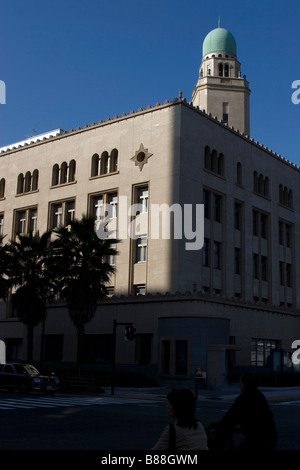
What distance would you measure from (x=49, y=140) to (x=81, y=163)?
5443 mm

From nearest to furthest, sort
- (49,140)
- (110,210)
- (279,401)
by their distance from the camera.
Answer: (279,401), (110,210), (49,140)

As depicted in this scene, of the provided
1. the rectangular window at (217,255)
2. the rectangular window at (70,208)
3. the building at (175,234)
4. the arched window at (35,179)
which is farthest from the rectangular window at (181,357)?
the arched window at (35,179)

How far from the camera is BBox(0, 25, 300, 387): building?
40.2 m

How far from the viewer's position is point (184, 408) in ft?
20.2

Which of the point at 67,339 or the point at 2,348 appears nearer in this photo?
the point at 67,339

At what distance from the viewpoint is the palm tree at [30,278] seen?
127 ft

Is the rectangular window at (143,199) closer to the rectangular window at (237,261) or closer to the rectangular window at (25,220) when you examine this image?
the rectangular window at (237,261)

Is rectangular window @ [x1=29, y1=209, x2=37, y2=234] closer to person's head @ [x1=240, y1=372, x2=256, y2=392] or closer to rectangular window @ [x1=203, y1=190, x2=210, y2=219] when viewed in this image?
rectangular window @ [x1=203, y1=190, x2=210, y2=219]

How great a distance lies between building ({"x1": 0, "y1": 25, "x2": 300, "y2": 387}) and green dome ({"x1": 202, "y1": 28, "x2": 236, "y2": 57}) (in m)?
22.3

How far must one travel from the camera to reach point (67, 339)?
45.7 m

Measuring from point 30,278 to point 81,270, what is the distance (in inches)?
214

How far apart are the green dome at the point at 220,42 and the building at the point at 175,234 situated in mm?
22284
